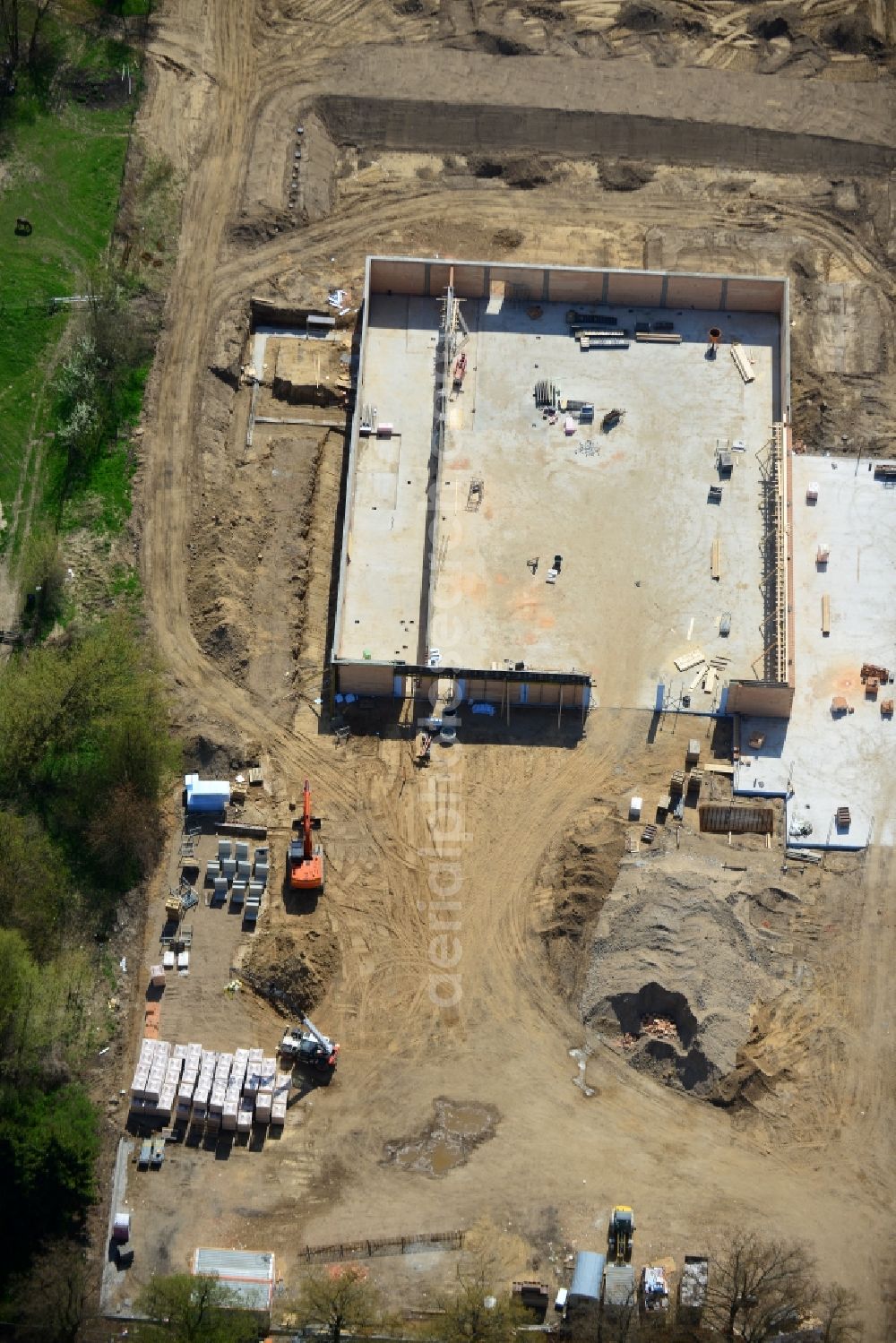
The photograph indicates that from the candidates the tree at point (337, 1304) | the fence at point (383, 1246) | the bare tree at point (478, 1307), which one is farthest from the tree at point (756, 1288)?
the tree at point (337, 1304)

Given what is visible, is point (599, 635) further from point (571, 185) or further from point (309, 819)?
point (571, 185)

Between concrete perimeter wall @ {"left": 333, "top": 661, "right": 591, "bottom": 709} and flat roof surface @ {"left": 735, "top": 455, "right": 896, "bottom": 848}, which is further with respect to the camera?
concrete perimeter wall @ {"left": 333, "top": 661, "right": 591, "bottom": 709}

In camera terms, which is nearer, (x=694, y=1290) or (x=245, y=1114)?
(x=694, y=1290)

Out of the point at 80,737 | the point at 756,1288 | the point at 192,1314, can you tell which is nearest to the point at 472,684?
the point at 80,737

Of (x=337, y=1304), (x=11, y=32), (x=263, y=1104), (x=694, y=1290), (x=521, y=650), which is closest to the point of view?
(x=337, y=1304)

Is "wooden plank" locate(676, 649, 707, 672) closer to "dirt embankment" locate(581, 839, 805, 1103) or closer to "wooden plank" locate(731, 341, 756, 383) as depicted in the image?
"dirt embankment" locate(581, 839, 805, 1103)

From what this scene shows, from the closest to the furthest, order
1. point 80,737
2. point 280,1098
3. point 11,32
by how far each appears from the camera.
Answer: point 280,1098, point 80,737, point 11,32

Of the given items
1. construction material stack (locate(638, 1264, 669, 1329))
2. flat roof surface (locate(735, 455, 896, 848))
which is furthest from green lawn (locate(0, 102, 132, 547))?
construction material stack (locate(638, 1264, 669, 1329))

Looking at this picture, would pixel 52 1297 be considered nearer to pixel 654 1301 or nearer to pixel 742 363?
pixel 654 1301
